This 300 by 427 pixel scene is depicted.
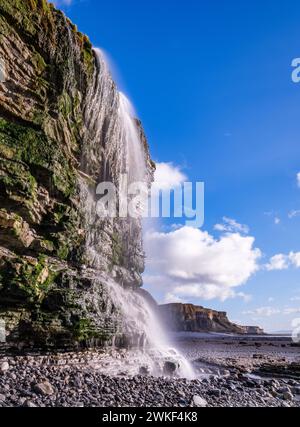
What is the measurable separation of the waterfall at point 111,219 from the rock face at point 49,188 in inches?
5.3

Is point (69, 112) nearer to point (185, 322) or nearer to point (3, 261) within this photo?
point (3, 261)

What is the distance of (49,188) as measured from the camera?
15.8m

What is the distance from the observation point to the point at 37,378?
10.1 m

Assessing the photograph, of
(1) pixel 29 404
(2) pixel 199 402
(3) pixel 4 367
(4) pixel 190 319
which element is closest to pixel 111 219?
(3) pixel 4 367

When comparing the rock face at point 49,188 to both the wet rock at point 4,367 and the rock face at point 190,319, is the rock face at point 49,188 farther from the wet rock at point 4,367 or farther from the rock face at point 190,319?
the rock face at point 190,319

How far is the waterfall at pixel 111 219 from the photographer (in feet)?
60.2

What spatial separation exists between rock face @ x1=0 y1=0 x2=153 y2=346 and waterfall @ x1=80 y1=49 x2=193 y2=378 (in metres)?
0.13

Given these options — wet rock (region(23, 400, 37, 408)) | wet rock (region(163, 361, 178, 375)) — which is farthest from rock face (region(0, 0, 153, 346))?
wet rock (region(23, 400, 37, 408))

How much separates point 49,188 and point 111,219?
6.76m

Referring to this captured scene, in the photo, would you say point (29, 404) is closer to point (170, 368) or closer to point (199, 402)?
point (199, 402)

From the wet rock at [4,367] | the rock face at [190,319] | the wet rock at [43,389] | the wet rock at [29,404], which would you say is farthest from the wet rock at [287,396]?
the rock face at [190,319]

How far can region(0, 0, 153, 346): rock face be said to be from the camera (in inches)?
529

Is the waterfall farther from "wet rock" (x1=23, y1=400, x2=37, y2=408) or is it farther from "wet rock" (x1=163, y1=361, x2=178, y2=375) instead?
"wet rock" (x1=23, y1=400, x2=37, y2=408)
